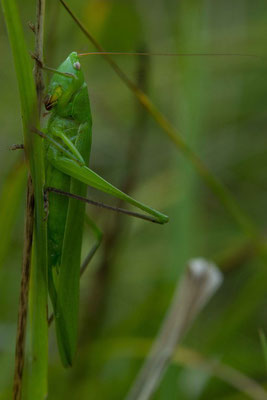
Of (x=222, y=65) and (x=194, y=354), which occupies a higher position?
(x=222, y=65)

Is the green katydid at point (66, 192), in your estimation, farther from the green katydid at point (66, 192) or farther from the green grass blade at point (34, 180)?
the green grass blade at point (34, 180)

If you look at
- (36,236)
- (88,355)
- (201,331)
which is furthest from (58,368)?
(36,236)

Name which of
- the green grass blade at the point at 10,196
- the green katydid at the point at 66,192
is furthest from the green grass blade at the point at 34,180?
the green grass blade at the point at 10,196

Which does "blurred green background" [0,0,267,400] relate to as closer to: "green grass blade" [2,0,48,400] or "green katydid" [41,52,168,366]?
"green katydid" [41,52,168,366]

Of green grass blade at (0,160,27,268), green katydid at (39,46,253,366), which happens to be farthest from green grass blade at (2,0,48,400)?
green grass blade at (0,160,27,268)

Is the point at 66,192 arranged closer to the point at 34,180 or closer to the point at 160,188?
the point at 34,180

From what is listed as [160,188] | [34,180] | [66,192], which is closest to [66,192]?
[66,192]

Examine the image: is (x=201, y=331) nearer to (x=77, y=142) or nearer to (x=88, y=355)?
(x=88, y=355)
